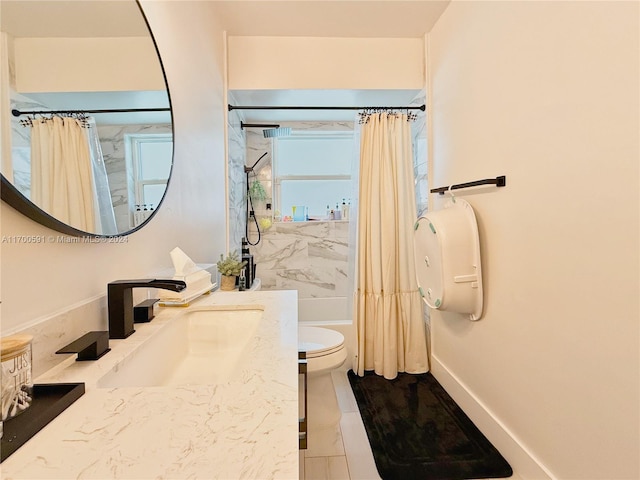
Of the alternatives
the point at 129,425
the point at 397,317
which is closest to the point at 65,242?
the point at 129,425

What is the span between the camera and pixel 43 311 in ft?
2.43

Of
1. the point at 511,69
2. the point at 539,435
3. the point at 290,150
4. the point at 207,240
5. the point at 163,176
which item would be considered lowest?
the point at 539,435

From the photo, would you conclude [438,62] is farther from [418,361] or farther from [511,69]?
[418,361]

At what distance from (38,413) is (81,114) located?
718 mm

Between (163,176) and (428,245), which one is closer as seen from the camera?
(163,176)

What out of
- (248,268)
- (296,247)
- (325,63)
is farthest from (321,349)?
(325,63)

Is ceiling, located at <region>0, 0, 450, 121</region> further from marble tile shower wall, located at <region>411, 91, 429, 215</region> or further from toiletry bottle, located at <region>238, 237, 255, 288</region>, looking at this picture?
toiletry bottle, located at <region>238, 237, 255, 288</region>

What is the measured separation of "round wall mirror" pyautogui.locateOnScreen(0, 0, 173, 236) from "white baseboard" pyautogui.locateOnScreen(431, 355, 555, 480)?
1.90 m

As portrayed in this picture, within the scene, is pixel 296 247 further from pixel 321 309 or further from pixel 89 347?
pixel 89 347

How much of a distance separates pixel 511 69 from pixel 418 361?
2.00 m

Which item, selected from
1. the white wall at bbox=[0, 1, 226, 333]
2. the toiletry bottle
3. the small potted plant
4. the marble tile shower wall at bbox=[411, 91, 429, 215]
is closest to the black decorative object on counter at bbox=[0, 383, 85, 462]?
the white wall at bbox=[0, 1, 226, 333]

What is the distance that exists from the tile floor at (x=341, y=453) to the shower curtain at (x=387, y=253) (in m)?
0.62

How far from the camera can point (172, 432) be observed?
510 millimetres

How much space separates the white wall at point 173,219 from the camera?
2.26ft
